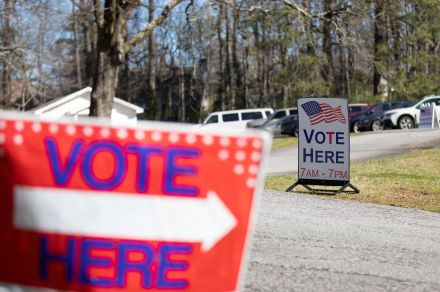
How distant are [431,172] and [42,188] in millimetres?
14802

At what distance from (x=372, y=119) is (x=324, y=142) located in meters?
22.7

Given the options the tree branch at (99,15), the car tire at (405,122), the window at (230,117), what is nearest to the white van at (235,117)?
Answer: the window at (230,117)

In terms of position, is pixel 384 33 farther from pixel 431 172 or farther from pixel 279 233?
pixel 279 233

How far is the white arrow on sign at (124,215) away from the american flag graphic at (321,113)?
10.0 metres

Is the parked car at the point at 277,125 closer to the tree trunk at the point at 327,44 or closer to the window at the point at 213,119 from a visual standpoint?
the window at the point at 213,119

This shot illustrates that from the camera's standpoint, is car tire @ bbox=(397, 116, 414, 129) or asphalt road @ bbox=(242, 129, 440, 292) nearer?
asphalt road @ bbox=(242, 129, 440, 292)

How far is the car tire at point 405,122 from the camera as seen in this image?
33688mm

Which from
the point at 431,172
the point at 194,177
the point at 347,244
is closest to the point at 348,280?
the point at 347,244

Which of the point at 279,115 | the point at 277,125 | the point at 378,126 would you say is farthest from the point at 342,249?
the point at 279,115

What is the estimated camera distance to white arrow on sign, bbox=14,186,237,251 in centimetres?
269

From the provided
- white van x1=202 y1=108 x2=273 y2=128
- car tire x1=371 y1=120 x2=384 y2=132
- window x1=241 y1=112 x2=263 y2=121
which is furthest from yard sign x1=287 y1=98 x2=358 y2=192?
window x1=241 y1=112 x2=263 y2=121

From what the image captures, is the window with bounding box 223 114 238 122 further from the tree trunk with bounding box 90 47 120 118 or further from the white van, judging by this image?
the tree trunk with bounding box 90 47 120 118

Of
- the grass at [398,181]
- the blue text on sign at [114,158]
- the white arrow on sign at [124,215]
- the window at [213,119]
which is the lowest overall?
the grass at [398,181]

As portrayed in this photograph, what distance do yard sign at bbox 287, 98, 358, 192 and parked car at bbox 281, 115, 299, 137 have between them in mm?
24286
